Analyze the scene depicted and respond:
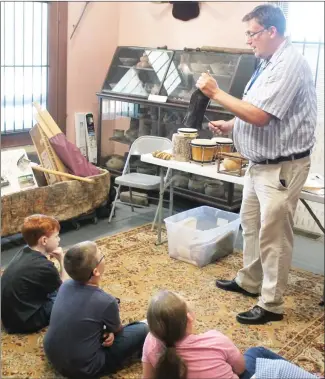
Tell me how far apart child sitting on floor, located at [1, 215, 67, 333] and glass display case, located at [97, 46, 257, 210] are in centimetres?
195

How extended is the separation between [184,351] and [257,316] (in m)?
1.07

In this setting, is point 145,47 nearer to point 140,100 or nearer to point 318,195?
point 140,100

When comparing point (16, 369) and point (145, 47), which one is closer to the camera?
point (16, 369)

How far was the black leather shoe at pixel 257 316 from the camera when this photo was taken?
2727mm

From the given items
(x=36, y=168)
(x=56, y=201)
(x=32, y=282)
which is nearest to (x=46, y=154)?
(x=36, y=168)

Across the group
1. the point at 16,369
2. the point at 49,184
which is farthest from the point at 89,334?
the point at 49,184

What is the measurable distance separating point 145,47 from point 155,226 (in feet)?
6.04

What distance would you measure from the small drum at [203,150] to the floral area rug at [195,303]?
2.31 ft

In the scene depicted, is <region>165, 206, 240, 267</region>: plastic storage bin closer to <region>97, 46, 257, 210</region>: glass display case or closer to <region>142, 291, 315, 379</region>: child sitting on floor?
<region>97, 46, 257, 210</region>: glass display case

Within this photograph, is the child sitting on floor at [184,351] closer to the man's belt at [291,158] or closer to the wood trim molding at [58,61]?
the man's belt at [291,158]

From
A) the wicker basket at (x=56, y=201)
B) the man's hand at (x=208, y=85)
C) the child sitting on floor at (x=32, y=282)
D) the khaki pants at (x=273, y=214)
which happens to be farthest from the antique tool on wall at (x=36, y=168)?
the man's hand at (x=208, y=85)

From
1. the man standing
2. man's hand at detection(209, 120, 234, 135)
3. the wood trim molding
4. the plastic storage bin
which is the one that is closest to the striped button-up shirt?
the man standing

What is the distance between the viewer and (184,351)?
68.9 inches

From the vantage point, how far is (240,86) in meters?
4.19
